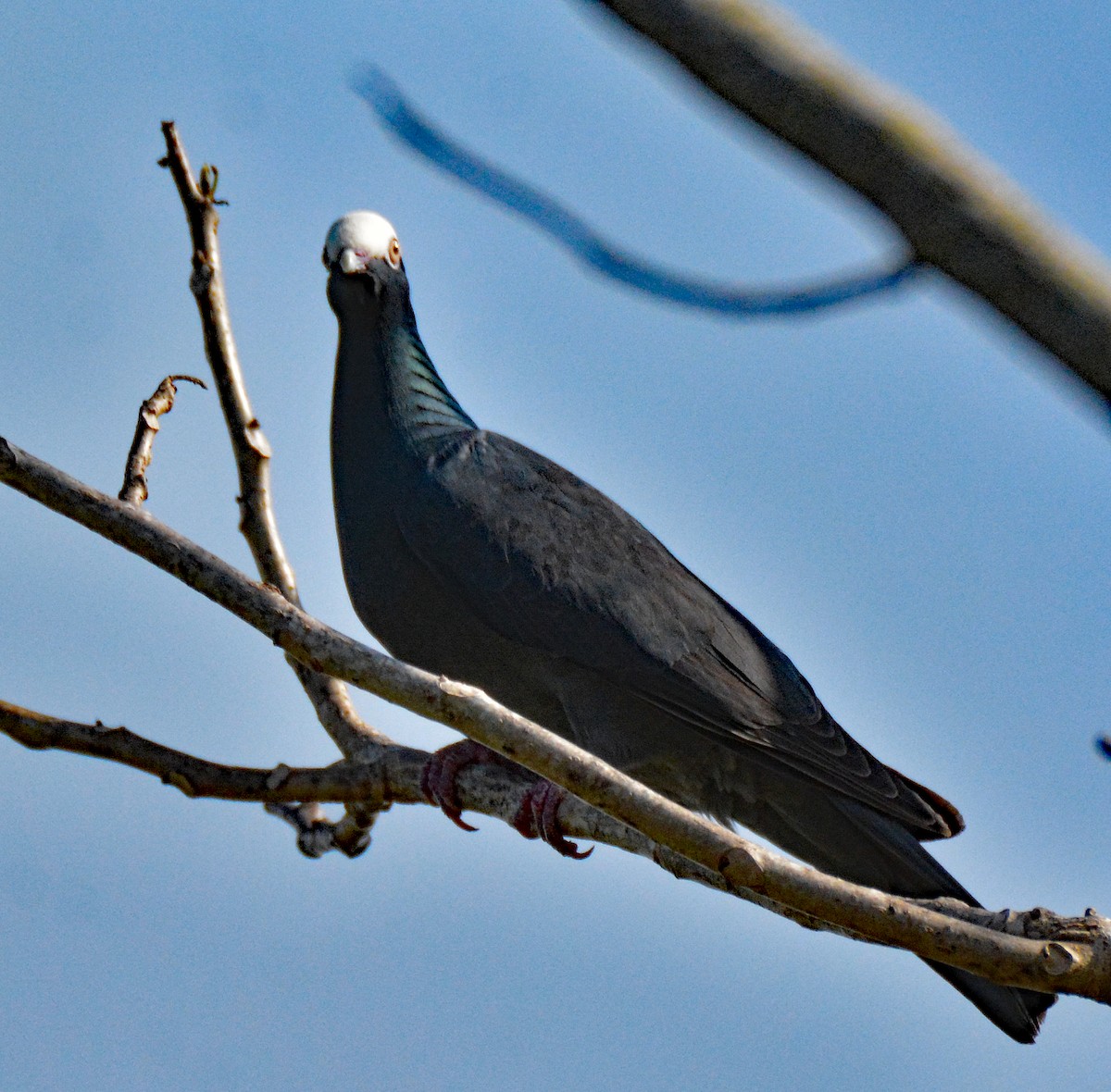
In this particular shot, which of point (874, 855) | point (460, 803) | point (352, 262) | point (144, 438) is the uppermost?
point (352, 262)

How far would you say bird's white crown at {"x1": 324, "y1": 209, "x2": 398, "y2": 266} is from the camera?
4.62 meters

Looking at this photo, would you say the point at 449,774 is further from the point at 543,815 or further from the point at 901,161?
the point at 901,161

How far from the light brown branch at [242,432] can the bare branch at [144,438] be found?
0.67 feet

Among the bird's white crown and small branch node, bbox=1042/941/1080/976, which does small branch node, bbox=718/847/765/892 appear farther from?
the bird's white crown

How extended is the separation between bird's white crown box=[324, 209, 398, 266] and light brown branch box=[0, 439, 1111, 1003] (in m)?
2.36

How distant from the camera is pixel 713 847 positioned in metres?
2.41

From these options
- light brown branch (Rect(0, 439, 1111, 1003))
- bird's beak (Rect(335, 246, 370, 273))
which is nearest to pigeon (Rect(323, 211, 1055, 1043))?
bird's beak (Rect(335, 246, 370, 273))

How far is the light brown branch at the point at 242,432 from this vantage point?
3625 mm

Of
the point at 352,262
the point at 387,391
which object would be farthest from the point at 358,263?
the point at 387,391

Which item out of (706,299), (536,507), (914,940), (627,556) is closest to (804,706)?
(627,556)

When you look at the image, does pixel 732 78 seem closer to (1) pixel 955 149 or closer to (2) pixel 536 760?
(1) pixel 955 149

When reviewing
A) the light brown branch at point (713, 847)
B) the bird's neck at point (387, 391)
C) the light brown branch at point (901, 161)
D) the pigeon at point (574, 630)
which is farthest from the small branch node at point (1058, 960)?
the bird's neck at point (387, 391)

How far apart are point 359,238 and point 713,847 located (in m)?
2.84

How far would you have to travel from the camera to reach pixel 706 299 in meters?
1.85
